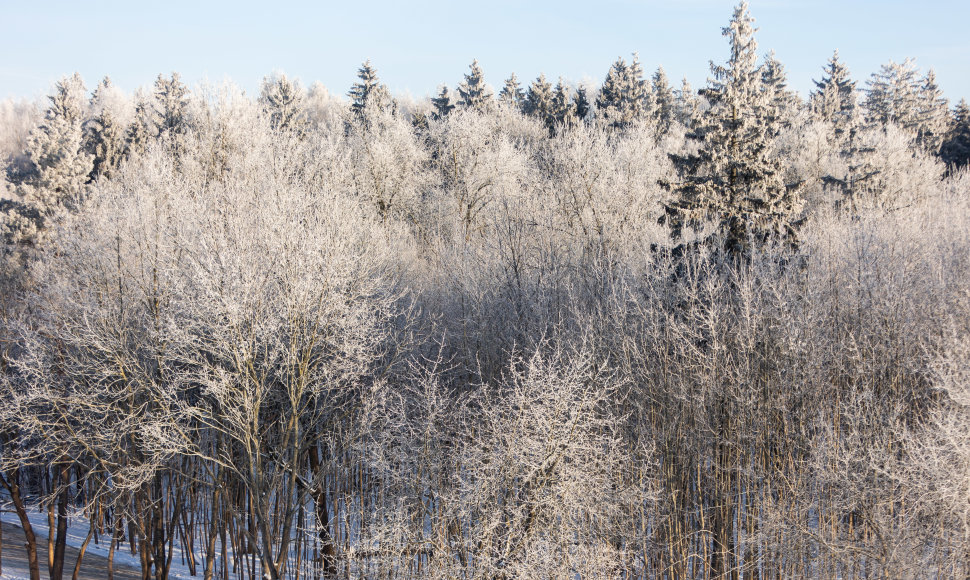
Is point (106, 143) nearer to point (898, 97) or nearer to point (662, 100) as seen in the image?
point (662, 100)

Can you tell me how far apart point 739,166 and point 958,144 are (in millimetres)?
37132

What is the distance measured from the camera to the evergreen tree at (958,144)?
43344 mm

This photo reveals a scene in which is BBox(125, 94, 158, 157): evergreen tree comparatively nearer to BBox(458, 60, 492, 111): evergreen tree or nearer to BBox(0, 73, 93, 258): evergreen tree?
BBox(0, 73, 93, 258): evergreen tree

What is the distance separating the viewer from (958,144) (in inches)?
1745

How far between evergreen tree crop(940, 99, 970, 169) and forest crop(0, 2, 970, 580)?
61.3 feet

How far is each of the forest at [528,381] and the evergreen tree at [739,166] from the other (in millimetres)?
84

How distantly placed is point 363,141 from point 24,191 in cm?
1741

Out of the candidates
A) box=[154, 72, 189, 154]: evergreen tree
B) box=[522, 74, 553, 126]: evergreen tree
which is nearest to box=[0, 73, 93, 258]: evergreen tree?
box=[154, 72, 189, 154]: evergreen tree

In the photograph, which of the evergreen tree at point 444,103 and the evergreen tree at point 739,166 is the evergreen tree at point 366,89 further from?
the evergreen tree at point 739,166

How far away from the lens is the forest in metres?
13.7

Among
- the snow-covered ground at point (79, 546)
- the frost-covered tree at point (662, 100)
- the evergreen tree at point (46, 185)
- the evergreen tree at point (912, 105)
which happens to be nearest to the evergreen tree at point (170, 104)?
the evergreen tree at point (46, 185)

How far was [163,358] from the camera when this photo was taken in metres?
→ 15.9

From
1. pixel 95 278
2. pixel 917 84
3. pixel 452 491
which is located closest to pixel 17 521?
pixel 95 278

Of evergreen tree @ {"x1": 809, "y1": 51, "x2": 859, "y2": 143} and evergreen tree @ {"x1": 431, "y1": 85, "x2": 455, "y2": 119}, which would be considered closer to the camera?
evergreen tree @ {"x1": 809, "y1": 51, "x2": 859, "y2": 143}
